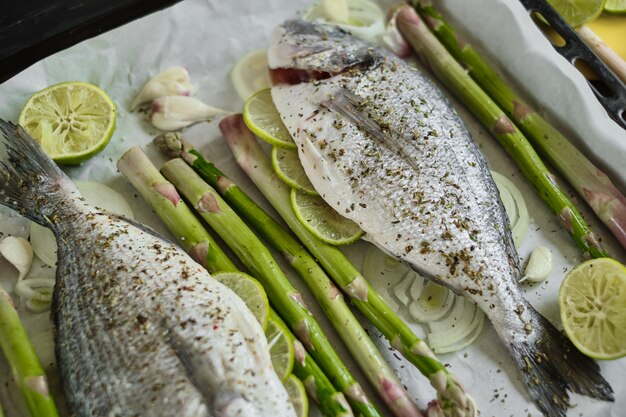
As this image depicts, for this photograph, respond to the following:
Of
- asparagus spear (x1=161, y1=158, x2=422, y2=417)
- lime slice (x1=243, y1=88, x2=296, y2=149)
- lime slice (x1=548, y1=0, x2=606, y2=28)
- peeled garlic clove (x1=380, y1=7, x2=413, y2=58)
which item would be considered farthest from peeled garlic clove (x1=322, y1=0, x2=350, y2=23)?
asparagus spear (x1=161, y1=158, x2=422, y2=417)

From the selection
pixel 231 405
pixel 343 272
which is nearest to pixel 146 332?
pixel 231 405

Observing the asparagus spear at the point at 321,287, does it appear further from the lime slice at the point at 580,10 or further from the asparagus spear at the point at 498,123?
the lime slice at the point at 580,10

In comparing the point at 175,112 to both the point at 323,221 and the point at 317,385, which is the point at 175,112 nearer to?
the point at 323,221

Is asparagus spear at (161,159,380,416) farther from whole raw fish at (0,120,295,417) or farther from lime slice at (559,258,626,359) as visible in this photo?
lime slice at (559,258,626,359)

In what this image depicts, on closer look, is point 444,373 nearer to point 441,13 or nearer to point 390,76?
point 390,76

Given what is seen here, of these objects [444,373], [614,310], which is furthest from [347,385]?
[614,310]

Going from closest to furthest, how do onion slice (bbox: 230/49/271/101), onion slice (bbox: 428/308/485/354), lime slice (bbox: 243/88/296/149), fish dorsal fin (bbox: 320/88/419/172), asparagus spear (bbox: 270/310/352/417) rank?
asparagus spear (bbox: 270/310/352/417), onion slice (bbox: 428/308/485/354), fish dorsal fin (bbox: 320/88/419/172), lime slice (bbox: 243/88/296/149), onion slice (bbox: 230/49/271/101)
